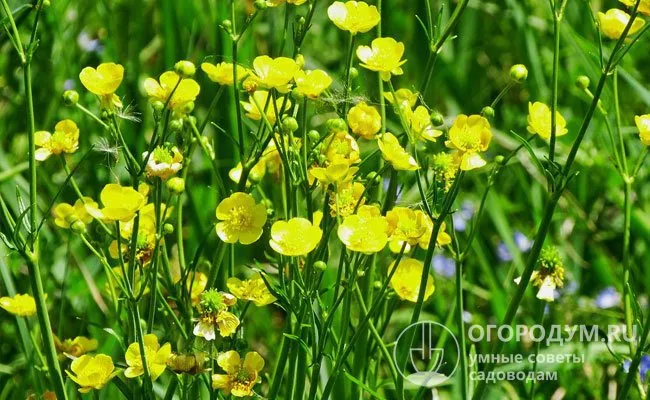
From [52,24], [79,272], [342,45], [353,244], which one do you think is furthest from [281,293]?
[342,45]

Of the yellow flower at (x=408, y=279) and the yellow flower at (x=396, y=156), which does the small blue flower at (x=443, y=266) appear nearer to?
the yellow flower at (x=408, y=279)

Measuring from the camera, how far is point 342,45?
2576 millimetres

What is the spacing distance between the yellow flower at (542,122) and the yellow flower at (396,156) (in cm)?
17

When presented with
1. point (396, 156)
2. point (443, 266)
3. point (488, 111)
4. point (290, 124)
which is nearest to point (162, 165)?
point (290, 124)

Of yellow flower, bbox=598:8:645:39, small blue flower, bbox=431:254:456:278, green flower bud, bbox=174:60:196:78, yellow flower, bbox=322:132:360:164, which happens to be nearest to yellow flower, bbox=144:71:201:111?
green flower bud, bbox=174:60:196:78

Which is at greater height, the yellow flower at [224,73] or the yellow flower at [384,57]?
the yellow flower at [384,57]

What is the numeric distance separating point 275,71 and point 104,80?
19 cm

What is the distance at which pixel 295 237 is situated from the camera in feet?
3.15

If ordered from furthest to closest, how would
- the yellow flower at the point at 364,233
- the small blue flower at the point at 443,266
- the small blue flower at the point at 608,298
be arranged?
the small blue flower at the point at 443,266 → the small blue flower at the point at 608,298 → the yellow flower at the point at 364,233

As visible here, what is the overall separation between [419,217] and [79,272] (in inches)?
35.6

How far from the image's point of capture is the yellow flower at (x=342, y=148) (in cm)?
103

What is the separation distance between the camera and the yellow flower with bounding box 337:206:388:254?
94cm

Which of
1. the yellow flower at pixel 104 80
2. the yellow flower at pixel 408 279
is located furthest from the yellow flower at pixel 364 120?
the yellow flower at pixel 104 80

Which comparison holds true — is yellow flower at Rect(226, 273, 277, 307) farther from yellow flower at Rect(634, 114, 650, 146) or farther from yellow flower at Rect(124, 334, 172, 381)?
yellow flower at Rect(634, 114, 650, 146)
